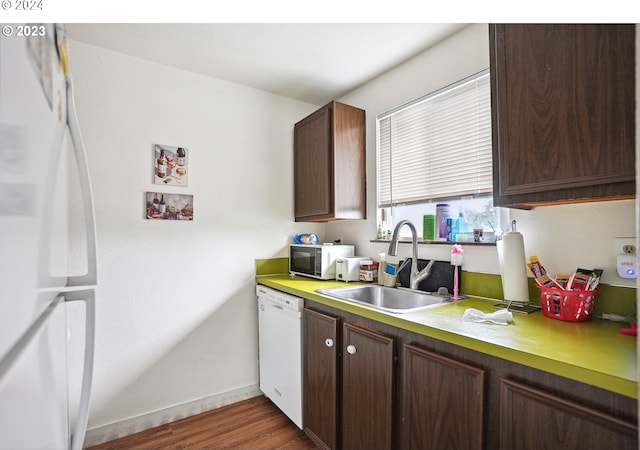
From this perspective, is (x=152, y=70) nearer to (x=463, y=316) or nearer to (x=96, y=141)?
(x=96, y=141)

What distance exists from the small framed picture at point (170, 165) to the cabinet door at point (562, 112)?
191 cm

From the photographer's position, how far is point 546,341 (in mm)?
979

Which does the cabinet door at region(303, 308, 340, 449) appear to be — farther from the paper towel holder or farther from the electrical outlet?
the electrical outlet

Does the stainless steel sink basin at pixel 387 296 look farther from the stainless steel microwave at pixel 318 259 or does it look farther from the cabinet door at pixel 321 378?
the stainless steel microwave at pixel 318 259

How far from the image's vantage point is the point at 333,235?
2.80 metres

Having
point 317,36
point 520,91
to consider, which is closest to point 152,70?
point 317,36

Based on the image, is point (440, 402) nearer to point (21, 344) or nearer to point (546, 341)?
point (546, 341)

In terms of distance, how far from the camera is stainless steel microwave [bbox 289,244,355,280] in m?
2.26

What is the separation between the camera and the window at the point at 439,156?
67.5 inches

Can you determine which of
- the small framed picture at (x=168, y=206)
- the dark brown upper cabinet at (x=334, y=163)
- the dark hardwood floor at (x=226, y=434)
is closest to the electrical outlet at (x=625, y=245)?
the dark brown upper cabinet at (x=334, y=163)

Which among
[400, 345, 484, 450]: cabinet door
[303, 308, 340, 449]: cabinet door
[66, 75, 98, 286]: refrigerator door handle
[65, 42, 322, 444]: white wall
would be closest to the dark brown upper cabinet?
[65, 42, 322, 444]: white wall

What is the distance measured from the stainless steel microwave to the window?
1.25ft

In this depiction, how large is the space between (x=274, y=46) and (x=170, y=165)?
1.05 metres

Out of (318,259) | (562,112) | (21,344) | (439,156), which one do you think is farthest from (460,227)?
(21,344)
